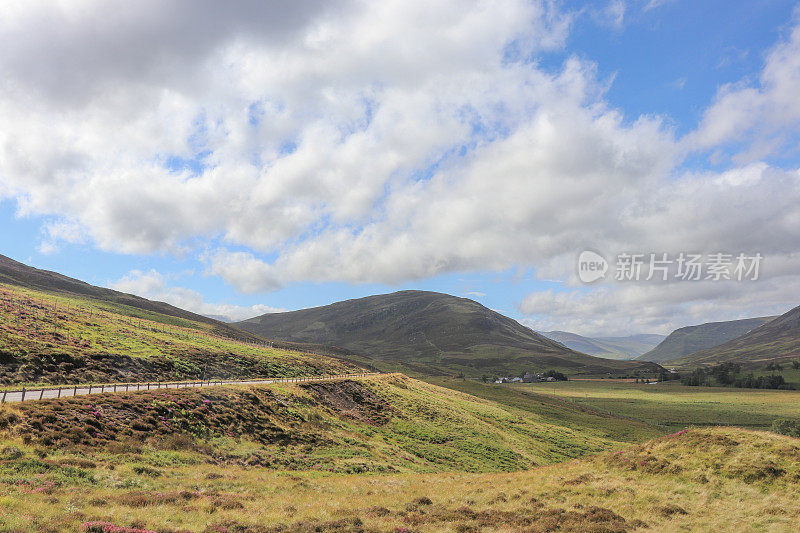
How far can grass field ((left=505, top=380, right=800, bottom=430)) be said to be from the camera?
395 ft

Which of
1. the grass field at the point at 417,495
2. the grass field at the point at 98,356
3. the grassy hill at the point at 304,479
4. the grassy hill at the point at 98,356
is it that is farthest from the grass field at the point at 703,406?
the grass field at the point at 98,356

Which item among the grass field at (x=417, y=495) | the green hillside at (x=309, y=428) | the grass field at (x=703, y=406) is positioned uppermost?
the grass field at (x=417, y=495)

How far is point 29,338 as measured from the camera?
2232 inches

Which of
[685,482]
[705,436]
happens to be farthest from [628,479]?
[705,436]

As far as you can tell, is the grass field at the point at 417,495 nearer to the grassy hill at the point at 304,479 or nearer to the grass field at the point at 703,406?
the grassy hill at the point at 304,479

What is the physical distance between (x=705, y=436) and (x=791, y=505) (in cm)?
1027

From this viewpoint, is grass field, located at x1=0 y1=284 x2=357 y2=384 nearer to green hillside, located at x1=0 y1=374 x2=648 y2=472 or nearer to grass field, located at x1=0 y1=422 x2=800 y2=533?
green hillside, located at x1=0 y1=374 x2=648 y2=472

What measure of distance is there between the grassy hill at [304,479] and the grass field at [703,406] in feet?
357

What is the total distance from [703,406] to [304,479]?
6925 inches

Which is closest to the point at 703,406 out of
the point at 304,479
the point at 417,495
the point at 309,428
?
the point at 309,428

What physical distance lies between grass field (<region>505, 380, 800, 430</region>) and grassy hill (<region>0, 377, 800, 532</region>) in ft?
357

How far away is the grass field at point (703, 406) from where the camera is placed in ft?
395

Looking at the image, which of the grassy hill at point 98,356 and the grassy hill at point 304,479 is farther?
the grassy hill at point 98,356

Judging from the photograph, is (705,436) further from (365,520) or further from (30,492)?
(30,492)
